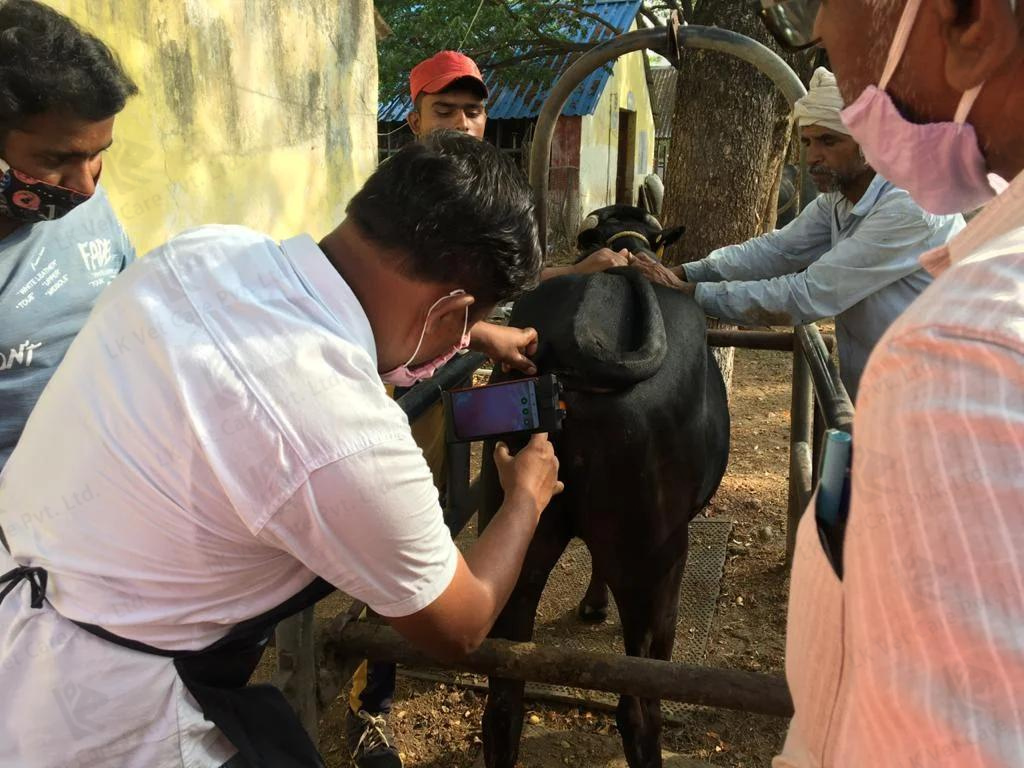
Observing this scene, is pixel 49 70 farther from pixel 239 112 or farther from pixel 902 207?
pixel 902 207

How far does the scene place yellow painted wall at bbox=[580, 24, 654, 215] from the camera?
14.4 metres

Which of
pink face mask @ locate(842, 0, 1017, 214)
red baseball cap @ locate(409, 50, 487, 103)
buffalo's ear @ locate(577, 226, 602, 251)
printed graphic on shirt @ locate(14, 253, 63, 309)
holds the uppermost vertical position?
red baseball cap @ locate(409, 50, 487, 103)

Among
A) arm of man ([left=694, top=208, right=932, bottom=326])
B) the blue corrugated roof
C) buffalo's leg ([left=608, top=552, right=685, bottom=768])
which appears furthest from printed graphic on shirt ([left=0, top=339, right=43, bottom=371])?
the blue corrugated roof

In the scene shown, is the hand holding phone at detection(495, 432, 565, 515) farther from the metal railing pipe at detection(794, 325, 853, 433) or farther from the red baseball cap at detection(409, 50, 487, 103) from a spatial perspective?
the red baseball cap at detection(409, 50, 487, 103)

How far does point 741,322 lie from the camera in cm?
313

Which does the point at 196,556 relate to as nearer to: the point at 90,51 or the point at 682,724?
the point at 90,51

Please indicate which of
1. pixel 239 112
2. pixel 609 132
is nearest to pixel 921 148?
pixel 239 112

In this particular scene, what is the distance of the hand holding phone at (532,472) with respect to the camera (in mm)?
1590

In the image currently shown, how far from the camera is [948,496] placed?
23.3 inches

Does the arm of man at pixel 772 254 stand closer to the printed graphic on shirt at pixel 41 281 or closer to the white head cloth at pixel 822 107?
the white head cloth at pixel 822 107

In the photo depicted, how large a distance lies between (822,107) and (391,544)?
2399mm

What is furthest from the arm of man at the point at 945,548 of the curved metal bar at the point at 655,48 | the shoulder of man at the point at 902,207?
the curved metal bar at the point at 655,48

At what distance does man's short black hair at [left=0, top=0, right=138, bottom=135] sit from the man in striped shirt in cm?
167

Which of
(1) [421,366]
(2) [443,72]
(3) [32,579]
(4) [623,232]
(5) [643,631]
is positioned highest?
(2) [443,72]
